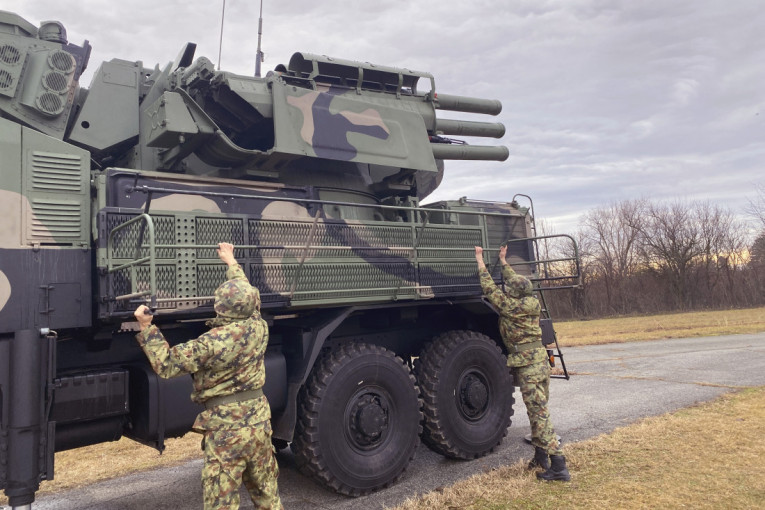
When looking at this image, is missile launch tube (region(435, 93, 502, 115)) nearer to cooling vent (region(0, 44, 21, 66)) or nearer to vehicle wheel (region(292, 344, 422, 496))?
vehicle wheel (region(292, 344, 422, 496))

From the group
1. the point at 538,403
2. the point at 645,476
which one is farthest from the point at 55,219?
the point at 645,476

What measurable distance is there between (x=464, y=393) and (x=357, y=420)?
4.50ft

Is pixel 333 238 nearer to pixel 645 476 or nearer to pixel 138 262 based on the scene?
pixel 138 262

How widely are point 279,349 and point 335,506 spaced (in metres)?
1.36

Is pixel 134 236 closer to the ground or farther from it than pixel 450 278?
farther from it

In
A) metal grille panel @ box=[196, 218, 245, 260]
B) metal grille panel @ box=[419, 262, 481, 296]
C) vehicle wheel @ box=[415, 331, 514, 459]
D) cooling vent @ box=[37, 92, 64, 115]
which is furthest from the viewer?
vehicle wheel @ box=[415, 331, 514, 459]

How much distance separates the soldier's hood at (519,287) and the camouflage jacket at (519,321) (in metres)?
0.04

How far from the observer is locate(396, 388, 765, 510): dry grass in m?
4.44

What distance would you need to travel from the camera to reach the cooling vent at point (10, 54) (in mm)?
4633

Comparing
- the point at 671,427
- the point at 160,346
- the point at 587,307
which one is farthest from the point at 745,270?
the point at 160,346

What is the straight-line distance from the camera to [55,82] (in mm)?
4801

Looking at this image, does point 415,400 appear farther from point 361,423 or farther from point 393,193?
point 393,193

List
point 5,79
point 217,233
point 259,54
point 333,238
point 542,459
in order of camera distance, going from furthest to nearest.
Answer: point 259,54 → point 542,459 → point 333,238 → point 5,79 → point 217,233

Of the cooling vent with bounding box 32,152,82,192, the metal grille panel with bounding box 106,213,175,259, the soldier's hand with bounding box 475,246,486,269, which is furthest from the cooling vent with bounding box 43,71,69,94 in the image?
the soldier's hand with bounding box 475,246,486,269
